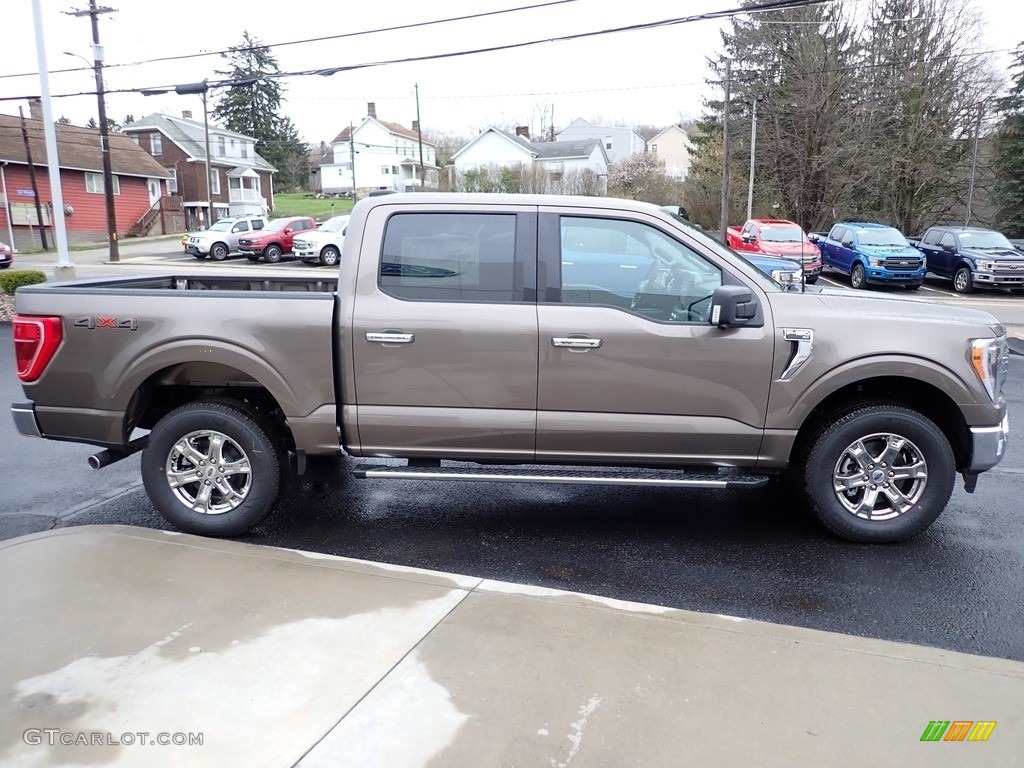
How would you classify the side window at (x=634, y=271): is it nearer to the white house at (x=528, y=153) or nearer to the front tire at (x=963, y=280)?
the front tire at (x=963, y=280)

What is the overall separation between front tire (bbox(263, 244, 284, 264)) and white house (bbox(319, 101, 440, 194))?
158ft

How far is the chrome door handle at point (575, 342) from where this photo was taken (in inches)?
177

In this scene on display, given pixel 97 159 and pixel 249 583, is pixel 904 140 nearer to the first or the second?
pixel 249 583

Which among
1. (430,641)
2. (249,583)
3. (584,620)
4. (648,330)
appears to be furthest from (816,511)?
(249,583)

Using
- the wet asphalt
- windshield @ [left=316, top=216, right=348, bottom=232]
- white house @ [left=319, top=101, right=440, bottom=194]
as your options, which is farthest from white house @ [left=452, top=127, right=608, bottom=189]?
the wet asphalt

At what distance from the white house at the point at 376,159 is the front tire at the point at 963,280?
63442 mm

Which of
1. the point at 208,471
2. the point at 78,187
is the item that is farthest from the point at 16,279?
the point at 78,187

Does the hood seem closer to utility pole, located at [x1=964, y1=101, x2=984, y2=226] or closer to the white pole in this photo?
the white pole

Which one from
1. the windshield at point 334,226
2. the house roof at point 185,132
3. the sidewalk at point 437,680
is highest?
the house roof at point 185,132

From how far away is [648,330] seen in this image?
14.8 feet

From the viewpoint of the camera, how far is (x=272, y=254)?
106 ft

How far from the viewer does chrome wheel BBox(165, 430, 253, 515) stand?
477 centimetres

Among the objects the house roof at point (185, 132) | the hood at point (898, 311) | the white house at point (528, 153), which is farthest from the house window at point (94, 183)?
the hood at point (898, 311)

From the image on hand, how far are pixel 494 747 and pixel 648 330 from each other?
250cm
